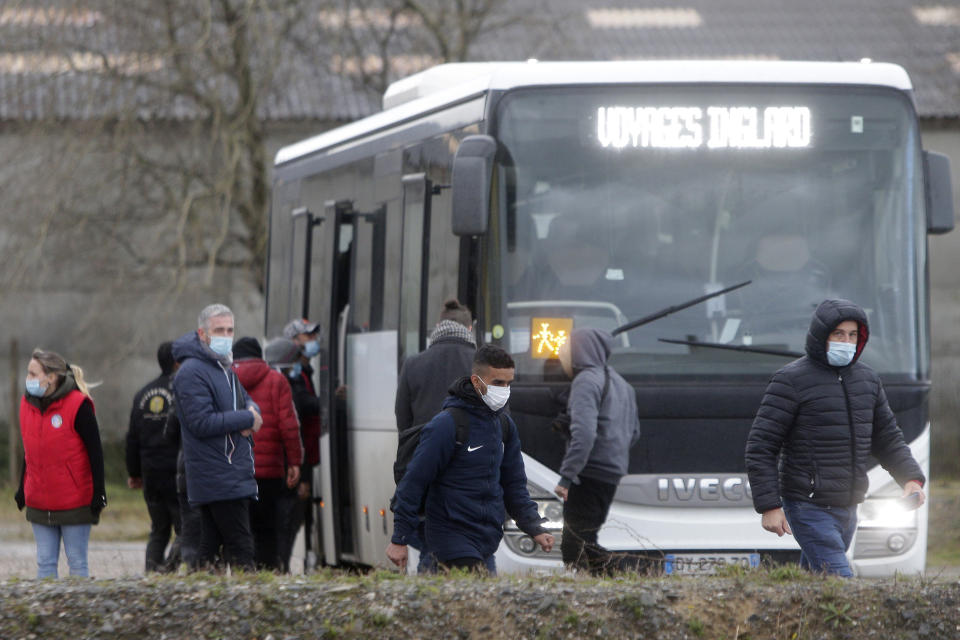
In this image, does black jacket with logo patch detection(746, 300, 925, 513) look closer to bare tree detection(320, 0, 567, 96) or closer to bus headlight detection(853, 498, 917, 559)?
bus headlight detection(853, 498, 917, 559)

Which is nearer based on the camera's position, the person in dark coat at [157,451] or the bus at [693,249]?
the bus at [693,249]

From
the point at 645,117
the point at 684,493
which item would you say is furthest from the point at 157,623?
the point at 645,117

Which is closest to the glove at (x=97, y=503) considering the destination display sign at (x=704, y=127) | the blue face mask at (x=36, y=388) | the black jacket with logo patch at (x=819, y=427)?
the blue face mask at (x=36, y=388)

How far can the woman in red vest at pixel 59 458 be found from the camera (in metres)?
8.98

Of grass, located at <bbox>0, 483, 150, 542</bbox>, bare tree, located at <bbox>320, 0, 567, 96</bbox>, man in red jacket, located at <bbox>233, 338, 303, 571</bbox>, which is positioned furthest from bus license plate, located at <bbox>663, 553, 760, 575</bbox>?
bare tree, located at <bbox>320, 0, 567, 96</bbox>

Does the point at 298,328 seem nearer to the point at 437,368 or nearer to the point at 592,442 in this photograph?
the point at 437,368

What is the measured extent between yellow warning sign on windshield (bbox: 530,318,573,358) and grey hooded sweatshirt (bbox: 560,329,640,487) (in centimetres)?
18

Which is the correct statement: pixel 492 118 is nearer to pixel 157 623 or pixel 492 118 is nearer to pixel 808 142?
pixel 808 142

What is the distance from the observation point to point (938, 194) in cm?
→ 934

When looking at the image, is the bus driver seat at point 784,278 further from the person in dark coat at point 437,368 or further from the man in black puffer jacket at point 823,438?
the man in black puffer jacket at point 823,438

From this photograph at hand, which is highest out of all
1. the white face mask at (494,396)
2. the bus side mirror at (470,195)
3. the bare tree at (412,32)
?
the bare tree at (412,32)

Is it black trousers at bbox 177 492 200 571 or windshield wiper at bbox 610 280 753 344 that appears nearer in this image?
windshield wiper at bbox 610 280 753 344

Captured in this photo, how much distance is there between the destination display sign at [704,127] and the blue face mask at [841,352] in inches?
98.3

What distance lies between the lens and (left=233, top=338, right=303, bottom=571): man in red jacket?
32.9 ft
